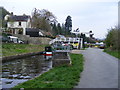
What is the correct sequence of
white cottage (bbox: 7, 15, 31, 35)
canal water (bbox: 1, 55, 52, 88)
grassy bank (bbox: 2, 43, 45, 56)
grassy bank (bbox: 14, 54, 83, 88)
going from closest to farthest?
grassy bank (bbox: 14, 54, 83, 88) → canal water (bbox: 1, 55, 52, 88) → grassy bank (bbox: 2, 43, 45, 56) → white cottage (bbox: 7, 15, 31, 35)

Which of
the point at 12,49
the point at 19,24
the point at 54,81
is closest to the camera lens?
the point at 54,81

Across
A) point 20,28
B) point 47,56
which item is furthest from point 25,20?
point 47,56

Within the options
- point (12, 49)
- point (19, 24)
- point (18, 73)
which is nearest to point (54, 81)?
point (18, 73)

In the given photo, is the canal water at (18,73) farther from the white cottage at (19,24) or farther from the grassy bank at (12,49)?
the white cottage at (19,24)

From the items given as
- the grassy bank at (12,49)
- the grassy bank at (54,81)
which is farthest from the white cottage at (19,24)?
the grassy bank at (54,81)

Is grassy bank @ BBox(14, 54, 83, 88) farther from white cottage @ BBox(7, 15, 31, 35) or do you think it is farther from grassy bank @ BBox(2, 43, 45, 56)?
white cottage @ BBox(7, 15, 31, 35)

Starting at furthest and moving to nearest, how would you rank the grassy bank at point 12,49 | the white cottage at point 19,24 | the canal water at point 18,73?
the white cottage at point 19,24, the grassy bank at point 12,49, the canal water at point 18,73

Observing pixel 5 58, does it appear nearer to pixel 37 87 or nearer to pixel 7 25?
pixel 37 87

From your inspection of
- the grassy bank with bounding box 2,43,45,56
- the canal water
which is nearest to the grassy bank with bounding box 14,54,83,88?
the canal water

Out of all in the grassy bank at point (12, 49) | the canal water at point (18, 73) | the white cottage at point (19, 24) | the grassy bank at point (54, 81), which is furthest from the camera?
the white cottage at point (19, 24)

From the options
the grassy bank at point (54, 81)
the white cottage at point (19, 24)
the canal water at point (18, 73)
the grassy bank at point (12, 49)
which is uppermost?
the white cottage at point (19, 24)

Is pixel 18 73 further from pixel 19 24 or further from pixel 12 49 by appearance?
pixel 19 24

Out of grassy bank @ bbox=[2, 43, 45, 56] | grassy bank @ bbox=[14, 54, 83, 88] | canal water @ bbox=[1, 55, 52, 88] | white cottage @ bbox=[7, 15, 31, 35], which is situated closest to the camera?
grassy bank @ bbox=[14, 54, 83, 88]

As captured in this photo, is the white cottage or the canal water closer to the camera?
the canal water
